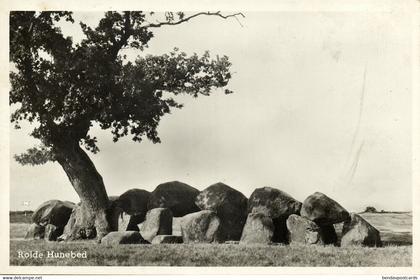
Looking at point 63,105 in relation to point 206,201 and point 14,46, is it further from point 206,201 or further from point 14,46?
point 206,201

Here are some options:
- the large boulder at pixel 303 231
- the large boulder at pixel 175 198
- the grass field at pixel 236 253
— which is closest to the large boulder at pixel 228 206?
the large boulder at pixel 175 198

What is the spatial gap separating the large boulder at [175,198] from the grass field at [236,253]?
4.68 ft

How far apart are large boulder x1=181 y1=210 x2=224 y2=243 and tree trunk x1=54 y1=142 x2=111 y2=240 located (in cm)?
180

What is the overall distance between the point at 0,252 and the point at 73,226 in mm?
2798

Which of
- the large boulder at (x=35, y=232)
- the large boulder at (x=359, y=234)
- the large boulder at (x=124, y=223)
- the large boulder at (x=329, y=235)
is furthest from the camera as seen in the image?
the large boulder at (x=124, y=223)

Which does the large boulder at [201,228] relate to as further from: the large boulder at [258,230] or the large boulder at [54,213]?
the large boulder at [54,213]

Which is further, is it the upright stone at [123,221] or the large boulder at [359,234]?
the upright stone at [123,221]

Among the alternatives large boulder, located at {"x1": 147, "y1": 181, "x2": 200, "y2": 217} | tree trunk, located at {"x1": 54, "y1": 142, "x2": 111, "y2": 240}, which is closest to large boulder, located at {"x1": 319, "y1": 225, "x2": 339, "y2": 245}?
large boulder, located at {"x1": 147, "y1": 181, "x2": 200, "y2": 217}

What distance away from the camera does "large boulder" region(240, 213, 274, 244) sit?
1811 centimetres

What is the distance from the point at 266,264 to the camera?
55.0ft

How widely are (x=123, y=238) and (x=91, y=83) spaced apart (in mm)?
3204

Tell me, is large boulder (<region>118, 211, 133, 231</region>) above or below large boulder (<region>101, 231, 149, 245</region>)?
above

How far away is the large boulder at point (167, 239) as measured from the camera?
18.5 meters

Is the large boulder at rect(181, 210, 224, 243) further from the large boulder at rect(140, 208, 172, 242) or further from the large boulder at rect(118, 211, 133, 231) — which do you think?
the large boulder at rect(118, 211, 133, 231)
